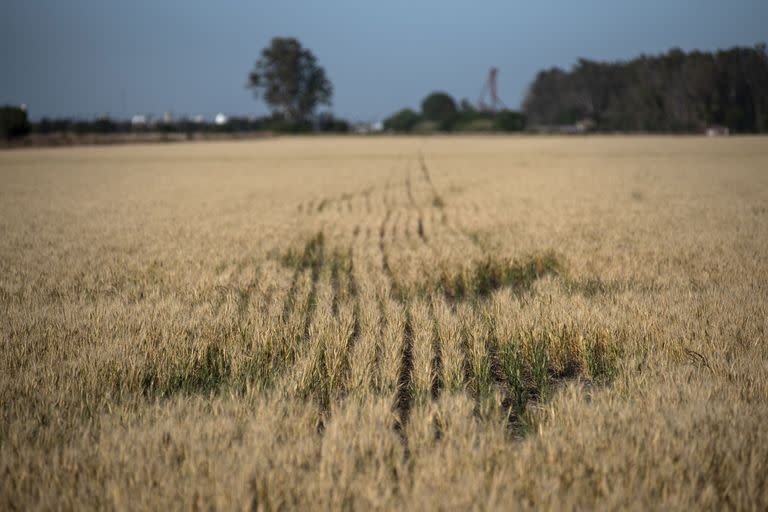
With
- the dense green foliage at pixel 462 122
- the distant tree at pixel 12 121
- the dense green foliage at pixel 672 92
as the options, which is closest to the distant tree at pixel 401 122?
the dense green foliage at pixel 462 122

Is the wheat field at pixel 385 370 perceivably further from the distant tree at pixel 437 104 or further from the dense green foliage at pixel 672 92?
the distant tree at pixel 437 104

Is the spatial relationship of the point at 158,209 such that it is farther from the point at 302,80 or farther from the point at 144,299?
the point at 302,80

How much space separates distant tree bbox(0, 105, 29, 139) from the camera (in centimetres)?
4019

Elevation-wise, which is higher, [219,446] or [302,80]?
[302,80]

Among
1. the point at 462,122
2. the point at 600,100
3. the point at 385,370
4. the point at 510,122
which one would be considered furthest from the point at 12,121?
the point at 600,100

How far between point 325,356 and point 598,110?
342 feet

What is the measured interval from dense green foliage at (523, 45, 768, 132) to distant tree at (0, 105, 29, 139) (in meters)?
72.9

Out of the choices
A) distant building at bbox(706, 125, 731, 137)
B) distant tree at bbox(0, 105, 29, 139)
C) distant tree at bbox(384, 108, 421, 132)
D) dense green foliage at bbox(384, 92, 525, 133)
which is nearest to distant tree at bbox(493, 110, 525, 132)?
dense green foliage at bbox(384, 92, 525, 133)

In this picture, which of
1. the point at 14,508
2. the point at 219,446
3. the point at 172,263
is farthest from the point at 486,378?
the point at 172,263

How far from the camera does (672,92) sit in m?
77.3

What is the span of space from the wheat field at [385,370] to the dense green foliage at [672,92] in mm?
76688

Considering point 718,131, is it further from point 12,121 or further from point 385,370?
point 385,370

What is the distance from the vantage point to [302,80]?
308 ft

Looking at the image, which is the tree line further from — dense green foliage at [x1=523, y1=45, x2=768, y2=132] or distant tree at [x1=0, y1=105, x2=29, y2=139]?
distant tree at [x1=0, y1=105, x2=29, y2=139]
